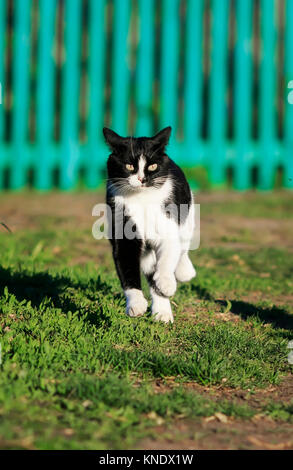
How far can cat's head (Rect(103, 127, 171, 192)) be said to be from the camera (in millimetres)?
4031

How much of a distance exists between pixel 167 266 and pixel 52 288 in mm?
1162

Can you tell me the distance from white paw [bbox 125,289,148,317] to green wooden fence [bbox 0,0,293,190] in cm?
593

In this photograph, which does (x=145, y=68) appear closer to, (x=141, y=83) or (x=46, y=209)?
(x=141, y=83)

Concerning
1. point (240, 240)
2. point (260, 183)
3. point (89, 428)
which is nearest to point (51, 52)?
point (260, 183)

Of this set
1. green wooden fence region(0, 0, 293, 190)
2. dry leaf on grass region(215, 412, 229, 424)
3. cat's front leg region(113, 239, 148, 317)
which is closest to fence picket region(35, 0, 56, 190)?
green wooden fence region(0, 0, 293, 190)

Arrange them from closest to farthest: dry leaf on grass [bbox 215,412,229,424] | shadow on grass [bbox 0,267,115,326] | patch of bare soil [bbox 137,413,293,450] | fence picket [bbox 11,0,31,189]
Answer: patch of bare soil [bbox 137,413,293,450]
dry leaf on grass [bbox 215,412,229,424]
shadow on grass [bbox 0,267,115,326]
fence picket [bbox 11,0,31,189]

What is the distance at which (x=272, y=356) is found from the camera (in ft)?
12.5

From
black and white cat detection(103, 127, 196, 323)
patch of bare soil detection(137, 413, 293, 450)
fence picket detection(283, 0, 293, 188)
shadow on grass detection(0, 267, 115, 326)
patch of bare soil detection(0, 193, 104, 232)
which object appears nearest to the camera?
patch of bare soil detection(137, 413, 293, 450)

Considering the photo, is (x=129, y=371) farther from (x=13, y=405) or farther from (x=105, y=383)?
(x=13, y=405)

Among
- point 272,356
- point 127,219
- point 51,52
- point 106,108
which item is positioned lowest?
point 272,356

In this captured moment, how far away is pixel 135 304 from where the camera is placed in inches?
152

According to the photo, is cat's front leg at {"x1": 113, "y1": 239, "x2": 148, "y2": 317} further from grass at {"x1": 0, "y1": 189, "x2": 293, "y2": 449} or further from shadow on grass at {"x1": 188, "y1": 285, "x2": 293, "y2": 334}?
shadow on grass at {"x1": 188, "y1": 285, "x2": 293, "y2": 334}

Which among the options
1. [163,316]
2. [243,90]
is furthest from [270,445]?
[243,90]

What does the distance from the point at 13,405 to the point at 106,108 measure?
25.6ft
